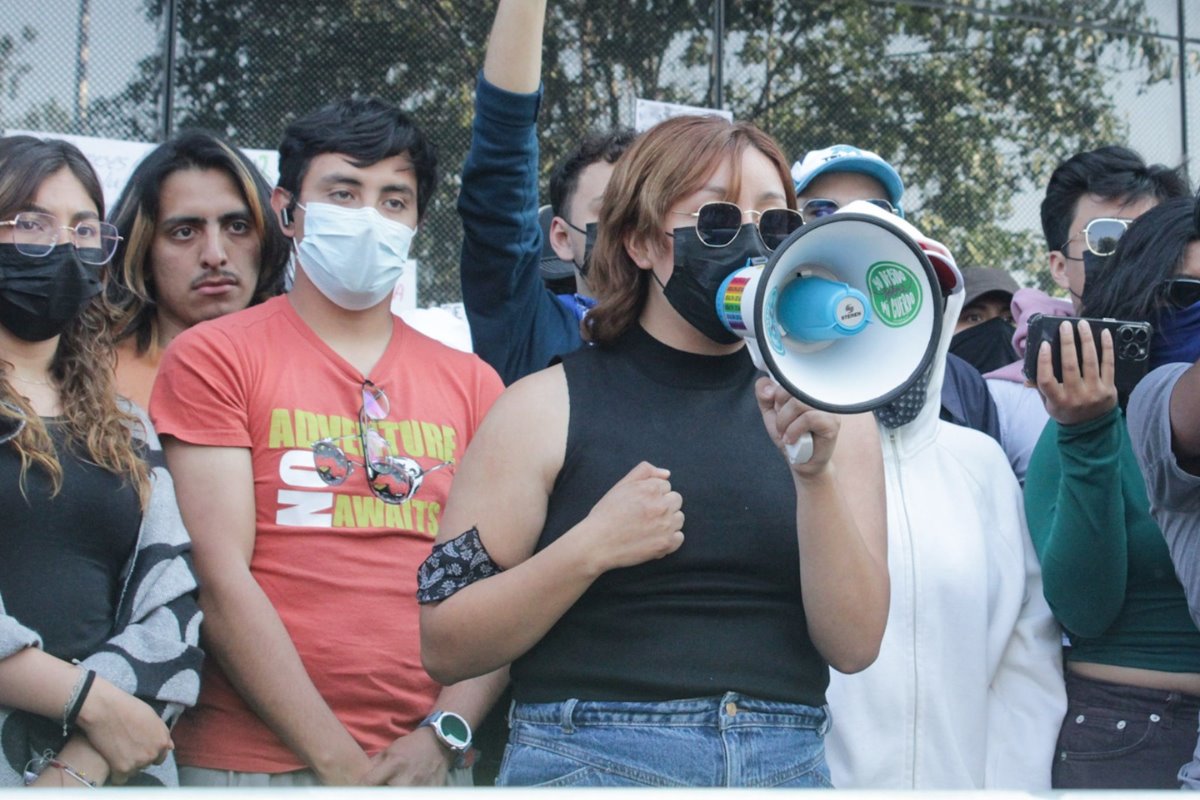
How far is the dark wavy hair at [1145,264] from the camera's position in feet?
8.70

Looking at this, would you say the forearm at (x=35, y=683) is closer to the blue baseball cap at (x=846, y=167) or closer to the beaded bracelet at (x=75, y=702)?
the beaded bracelet at (x=75, y=702)

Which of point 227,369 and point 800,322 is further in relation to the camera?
point 227,369

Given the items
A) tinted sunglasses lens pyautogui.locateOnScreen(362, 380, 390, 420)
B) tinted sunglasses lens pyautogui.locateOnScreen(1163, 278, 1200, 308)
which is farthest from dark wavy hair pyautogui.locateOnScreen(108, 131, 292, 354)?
tinted sunglasses lens pyautogui.locateOnScreen(1163, 278, 1200, 308)

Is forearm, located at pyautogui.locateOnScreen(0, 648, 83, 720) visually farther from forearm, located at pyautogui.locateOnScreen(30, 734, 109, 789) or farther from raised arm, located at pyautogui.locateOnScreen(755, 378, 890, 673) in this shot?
raised arm, located at pyautogui.locateOnScreen(755, 378, 890, 673)

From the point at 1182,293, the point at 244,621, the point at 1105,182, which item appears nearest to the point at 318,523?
the point at 244,621

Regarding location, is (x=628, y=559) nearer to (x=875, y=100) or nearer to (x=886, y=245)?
(x=886, y=245)

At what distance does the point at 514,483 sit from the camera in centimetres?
208

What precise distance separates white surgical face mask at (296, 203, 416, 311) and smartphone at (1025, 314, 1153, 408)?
1317mm

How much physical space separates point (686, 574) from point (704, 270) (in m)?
0.44

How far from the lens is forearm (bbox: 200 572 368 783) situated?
254 cm

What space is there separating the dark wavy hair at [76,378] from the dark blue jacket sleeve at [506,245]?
→ 2.48 feet

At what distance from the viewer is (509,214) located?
2.98 m

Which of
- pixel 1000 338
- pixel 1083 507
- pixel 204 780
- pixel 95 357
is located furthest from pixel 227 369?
pixel 1000 338

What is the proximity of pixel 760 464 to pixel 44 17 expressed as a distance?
13.6ft
